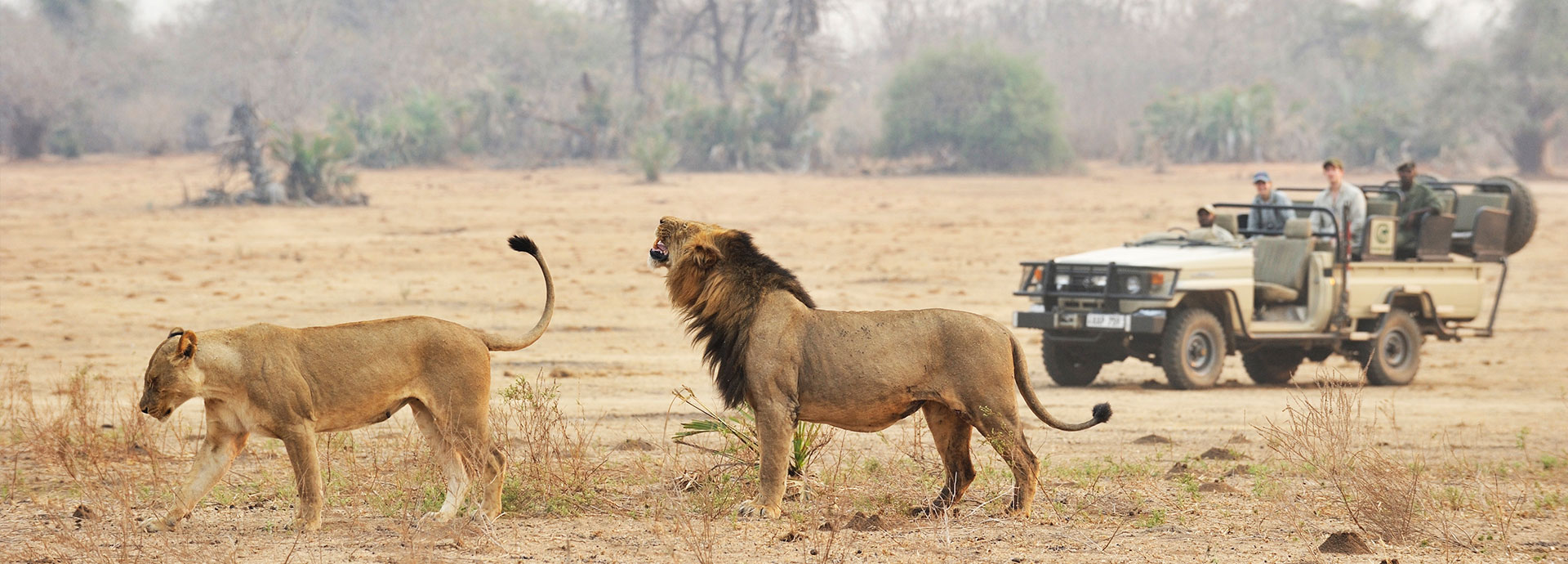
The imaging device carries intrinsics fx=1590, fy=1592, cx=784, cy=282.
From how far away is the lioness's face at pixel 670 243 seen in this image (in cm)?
642

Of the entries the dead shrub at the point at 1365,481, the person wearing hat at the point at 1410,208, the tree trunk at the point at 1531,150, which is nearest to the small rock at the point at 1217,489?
the dead shrub at the point at 1365,481

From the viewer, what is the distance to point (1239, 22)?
7169cm

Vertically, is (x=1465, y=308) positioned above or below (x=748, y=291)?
below

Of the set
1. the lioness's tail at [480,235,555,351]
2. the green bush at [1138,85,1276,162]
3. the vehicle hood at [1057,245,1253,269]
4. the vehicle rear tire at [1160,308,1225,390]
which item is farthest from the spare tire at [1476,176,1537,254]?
the green bush at [1138,85,1276,162]

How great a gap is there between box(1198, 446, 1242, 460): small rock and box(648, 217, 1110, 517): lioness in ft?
9.32

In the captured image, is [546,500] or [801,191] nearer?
[546,500]

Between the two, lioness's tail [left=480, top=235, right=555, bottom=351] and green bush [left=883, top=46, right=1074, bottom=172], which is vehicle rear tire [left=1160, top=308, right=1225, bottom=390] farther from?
green bush [left=883, top=46, right=1074, bottom=172]

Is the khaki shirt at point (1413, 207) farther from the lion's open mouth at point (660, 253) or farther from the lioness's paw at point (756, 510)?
the lion's open mouth at point (660, 253)

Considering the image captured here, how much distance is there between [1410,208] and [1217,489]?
7.41 meters

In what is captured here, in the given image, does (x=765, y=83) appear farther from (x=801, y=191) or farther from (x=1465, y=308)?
(x=1465, y=308)

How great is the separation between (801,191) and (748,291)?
2686cm

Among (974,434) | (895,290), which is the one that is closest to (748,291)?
(974,434)

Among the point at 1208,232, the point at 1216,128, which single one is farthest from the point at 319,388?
the point at 1216,128

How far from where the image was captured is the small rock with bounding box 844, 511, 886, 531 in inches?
257
